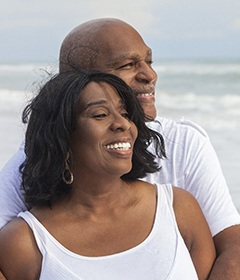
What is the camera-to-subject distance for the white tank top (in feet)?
8.82

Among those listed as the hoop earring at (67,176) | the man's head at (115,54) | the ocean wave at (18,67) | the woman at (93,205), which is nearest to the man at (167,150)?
the man's head at (115,54)

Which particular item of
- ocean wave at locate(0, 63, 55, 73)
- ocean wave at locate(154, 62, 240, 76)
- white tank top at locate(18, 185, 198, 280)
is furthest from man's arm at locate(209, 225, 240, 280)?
ocean wave at locate(0, 63, 55, 73)

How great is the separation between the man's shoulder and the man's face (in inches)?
3.3

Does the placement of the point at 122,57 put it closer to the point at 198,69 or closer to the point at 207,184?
the point at 207,184

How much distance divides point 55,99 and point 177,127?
0.71 meters

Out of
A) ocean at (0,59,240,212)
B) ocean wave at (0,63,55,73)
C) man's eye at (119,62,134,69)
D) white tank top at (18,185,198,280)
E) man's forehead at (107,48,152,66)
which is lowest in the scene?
ocean wave at (0,63,55,73)

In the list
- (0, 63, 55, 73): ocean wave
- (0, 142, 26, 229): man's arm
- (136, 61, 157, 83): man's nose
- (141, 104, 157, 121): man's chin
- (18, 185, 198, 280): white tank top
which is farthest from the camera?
(0, 63, 55, 73): ocean wave

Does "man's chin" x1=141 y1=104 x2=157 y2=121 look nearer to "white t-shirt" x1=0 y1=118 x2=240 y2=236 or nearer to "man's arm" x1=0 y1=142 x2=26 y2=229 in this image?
"white t-shirt" x1=0 y1=118 x2=240 y2=236

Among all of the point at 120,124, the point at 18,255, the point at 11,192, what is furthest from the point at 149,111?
the point at 18,255

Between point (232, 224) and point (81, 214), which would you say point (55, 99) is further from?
point (232, 224)

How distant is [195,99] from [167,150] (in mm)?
11773

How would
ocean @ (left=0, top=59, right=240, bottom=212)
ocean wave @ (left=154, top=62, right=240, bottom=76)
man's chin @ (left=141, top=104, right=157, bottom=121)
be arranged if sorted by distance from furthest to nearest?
ocean wave @ (left=154, top=62, right=240, bottom=76) < ocean @ (left=0, top=59, right=240, bottom=212) < man's chin @ (left=141, top=104, right=157, bottom=121)

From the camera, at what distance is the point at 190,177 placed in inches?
124

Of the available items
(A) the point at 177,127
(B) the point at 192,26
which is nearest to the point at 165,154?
(A) the point at 177,127
